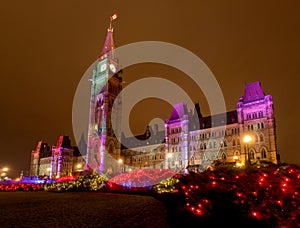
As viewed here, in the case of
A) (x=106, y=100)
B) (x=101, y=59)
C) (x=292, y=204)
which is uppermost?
(x=101, y=59)

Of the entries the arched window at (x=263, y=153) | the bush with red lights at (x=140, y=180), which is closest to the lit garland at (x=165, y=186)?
the bush with red lights at (x=140, y=180)

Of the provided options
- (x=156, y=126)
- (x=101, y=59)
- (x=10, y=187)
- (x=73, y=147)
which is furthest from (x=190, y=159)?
(x=73, y=147)

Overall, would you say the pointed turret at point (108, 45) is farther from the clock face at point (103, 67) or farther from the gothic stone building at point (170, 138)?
the clock face at point (103, 67)

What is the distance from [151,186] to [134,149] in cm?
6586

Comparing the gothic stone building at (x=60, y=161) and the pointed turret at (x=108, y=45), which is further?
the gothic stone building at (x=60, y=161)

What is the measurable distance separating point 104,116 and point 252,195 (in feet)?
253

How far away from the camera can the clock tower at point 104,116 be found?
7844cm

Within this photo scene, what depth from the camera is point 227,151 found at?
57938 mm

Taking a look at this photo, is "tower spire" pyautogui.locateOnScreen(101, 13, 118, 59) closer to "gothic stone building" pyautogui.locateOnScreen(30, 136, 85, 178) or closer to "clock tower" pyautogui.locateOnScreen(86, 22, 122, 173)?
"clock tower" pyautogui.locateOnScreen(86, 22, 122, 173)

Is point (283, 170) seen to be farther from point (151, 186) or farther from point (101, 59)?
point (101, 59)

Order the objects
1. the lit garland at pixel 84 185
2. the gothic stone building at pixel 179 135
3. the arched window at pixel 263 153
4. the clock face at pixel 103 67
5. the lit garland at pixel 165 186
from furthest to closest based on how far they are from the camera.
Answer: the clock face at pixel 103 67 < the gothic stone building at pixel 179 135 < the arched window at pixel 263 153 < the lit garland at pixel 84 185 < the lit garland at pixel 165 186

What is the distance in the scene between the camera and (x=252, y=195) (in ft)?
20.9

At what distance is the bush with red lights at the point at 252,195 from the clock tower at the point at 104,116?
230 ft

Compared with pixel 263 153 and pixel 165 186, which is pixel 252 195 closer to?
pixel 165 186
